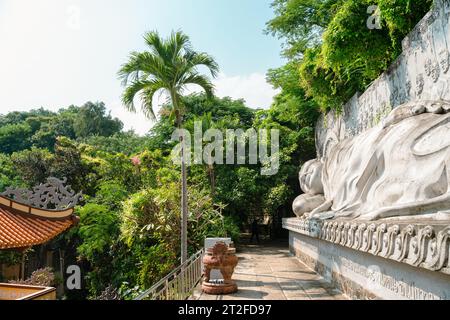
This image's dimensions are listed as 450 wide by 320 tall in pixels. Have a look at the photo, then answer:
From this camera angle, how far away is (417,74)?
645 centimetres

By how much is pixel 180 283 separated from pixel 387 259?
9.41 ft

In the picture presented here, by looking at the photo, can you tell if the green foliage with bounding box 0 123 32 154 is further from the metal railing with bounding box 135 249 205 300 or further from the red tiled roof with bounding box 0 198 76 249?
the metal railing with bounding box 135 249 205 300

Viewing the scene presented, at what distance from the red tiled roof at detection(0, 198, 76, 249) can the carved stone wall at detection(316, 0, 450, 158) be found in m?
7.59

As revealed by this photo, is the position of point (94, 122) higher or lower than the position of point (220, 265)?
higher

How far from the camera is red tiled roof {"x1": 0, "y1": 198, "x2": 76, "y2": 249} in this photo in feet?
29.9

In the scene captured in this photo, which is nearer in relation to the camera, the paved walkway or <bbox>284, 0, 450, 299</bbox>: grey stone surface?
<bbox>284, 0, 450, 299</bbox>: grey stone surface

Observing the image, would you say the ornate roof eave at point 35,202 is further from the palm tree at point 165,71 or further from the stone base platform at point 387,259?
the stone base platform at point 387,259

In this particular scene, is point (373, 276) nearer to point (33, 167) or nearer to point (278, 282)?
point (278, 282)

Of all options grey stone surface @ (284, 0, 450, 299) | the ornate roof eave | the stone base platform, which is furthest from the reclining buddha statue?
the ornate roof eave

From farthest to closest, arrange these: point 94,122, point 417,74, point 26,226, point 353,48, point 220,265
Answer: point 94,122 → point 26,226 → point 353,48 → point 417,74 → point 220,265

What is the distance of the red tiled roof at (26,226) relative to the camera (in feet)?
29.9

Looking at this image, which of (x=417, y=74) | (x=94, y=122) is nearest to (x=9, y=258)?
(x=417, y=74)

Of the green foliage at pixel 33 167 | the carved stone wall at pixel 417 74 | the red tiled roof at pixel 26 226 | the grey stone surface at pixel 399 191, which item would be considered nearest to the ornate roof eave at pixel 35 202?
the red tiled roof at pixel 26 226

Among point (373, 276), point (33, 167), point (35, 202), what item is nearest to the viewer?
point (373, 276)
